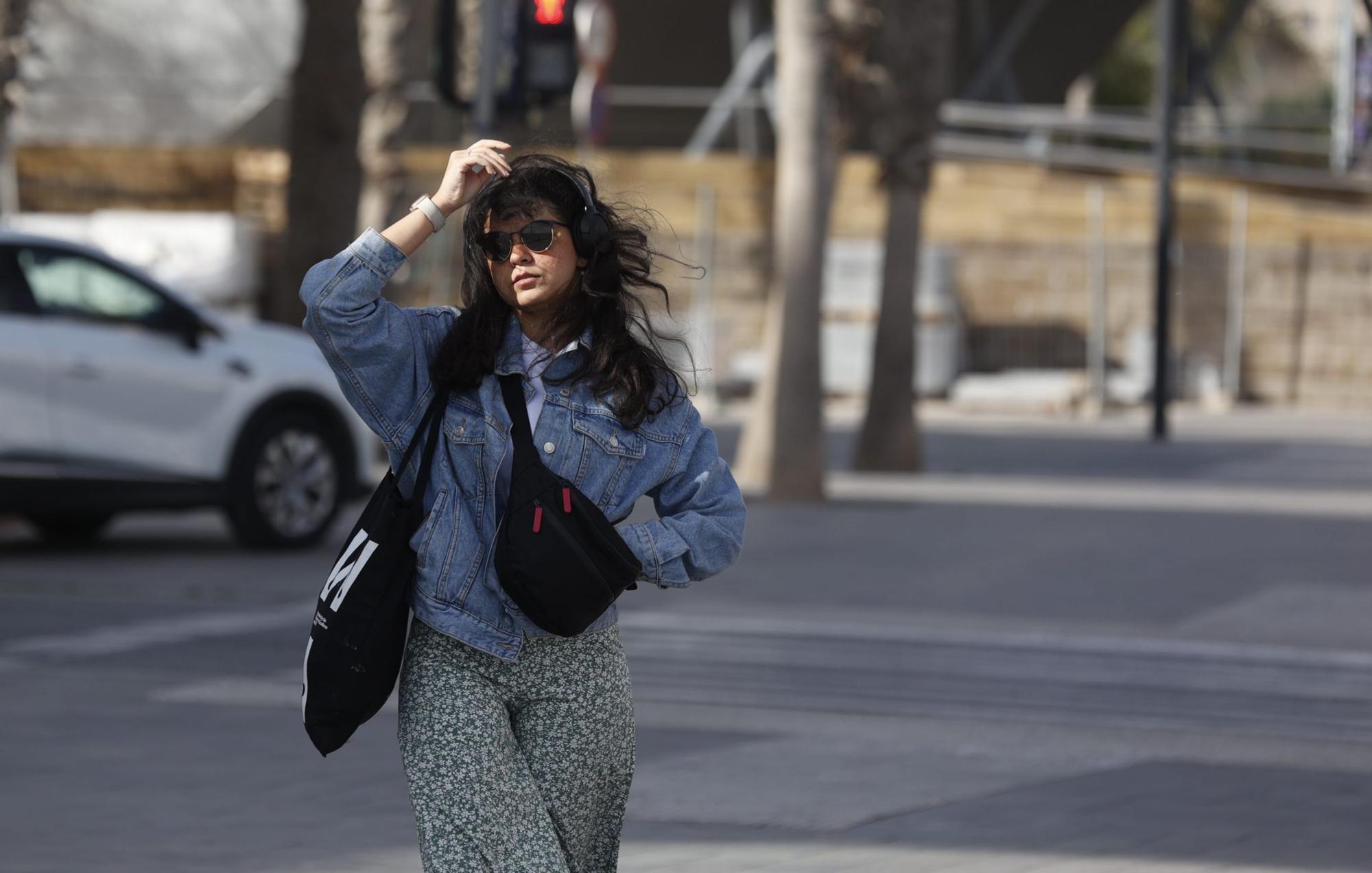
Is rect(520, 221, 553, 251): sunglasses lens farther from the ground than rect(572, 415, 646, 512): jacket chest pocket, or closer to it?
farther from the ground

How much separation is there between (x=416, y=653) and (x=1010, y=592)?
7.71 metres

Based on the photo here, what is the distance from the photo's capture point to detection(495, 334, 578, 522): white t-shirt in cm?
373

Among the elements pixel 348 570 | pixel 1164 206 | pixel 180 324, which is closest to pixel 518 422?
pixel 348 570

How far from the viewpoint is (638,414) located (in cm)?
374

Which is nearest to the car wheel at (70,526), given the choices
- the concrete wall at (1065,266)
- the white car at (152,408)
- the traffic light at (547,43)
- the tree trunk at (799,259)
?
the white car at (152,408)

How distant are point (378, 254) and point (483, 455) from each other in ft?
1.24

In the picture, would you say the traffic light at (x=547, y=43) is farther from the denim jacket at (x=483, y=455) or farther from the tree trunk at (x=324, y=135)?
the denim jacket at (x=483, y=455)

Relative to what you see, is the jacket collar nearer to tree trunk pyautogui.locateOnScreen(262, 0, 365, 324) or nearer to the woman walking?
the woman walking

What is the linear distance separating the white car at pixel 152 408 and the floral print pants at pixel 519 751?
26.9ft

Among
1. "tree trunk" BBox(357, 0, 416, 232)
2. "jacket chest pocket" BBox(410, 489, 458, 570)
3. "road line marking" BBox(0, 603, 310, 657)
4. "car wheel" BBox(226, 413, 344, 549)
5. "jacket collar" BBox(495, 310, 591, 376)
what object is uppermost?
"tree trunk" BBox(357, 0, 416, 232)

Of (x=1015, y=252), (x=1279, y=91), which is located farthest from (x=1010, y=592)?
(x=1279, y=91)

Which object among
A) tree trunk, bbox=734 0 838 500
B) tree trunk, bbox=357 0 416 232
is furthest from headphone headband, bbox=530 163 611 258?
tree trunk, bbox=357 0 416 232

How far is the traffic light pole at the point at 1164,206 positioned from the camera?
20.6 m

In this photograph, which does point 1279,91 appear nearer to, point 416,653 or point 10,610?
point 10,610
